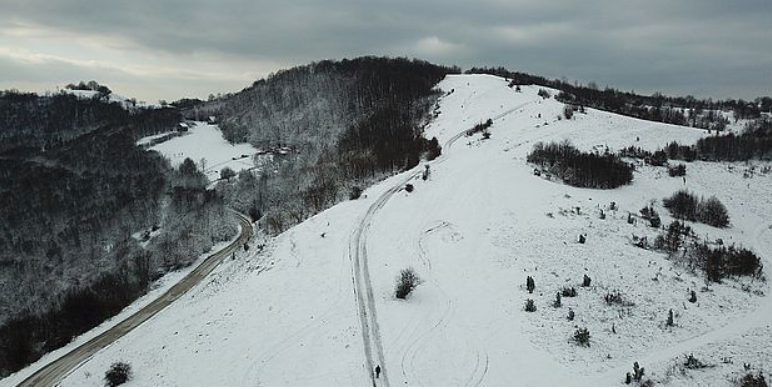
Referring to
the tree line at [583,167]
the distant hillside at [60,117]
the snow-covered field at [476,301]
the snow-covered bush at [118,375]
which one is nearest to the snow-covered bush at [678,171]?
the snow-covered field at [476,301]

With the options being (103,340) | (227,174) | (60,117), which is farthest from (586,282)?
(60,117)

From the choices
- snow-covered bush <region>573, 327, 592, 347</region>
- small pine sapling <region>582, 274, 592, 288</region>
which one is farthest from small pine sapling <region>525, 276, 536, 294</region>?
snow-covered bush <region>573, 327, 592, 347</region>

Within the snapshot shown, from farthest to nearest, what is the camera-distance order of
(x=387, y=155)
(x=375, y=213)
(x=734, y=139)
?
(x=387, y=155) → (x=734, y=139) → (x=375, y=213)

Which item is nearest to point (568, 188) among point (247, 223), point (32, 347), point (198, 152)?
point (32, 347)

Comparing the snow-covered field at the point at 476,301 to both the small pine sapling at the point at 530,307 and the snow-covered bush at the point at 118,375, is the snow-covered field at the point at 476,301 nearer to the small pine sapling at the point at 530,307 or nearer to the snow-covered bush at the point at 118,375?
the small pine sapling at the point at 530,307

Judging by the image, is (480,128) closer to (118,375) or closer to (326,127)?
(118,375)

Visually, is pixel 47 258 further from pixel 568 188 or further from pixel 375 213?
pixel 568 188
